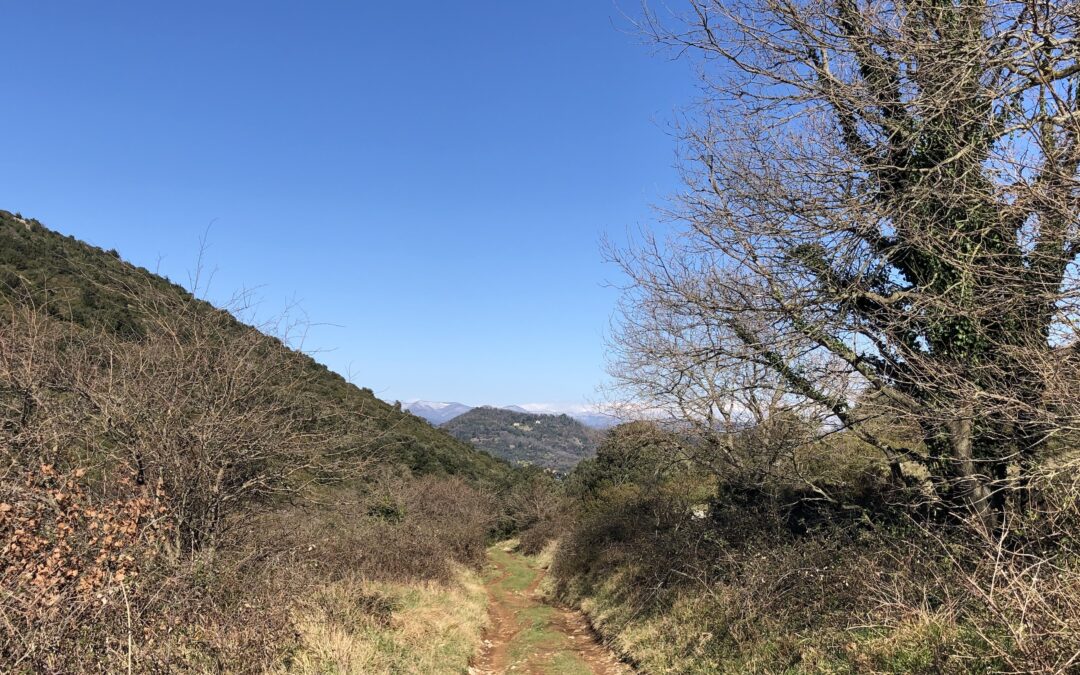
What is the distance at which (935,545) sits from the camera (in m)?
6.63

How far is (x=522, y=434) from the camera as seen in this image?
→ 16150 cm

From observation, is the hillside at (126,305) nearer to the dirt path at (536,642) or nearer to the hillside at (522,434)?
the dirt path at (536,642)

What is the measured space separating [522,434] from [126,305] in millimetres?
153529

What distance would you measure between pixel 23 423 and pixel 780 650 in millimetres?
9831

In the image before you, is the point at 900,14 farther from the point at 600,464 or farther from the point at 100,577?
the point at 600,464

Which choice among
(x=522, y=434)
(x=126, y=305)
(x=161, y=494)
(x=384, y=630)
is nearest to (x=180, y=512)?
(x=161, y=494)

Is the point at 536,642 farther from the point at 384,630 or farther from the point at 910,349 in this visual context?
the point at 910,349

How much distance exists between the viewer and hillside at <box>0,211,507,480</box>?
925 centimetres

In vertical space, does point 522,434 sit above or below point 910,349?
above

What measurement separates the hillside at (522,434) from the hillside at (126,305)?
7663 cm

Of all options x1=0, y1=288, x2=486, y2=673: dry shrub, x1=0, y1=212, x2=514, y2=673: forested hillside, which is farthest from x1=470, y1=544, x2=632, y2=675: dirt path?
x1=0, y1=288, x2=486, y2=673: dry shrub

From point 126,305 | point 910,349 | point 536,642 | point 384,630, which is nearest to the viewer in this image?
point 910,349

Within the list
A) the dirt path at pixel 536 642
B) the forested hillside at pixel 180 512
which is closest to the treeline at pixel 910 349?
the dirt path at pixel 536 642

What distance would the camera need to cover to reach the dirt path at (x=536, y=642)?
9.65 m
